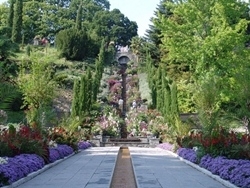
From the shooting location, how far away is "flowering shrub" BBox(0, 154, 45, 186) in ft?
31.5

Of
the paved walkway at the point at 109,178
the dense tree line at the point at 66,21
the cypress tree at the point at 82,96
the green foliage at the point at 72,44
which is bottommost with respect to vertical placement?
the paved walkway at the point at 109,178

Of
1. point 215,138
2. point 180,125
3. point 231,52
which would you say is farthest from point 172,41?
point 215,138

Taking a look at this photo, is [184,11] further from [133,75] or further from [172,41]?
[133,75]

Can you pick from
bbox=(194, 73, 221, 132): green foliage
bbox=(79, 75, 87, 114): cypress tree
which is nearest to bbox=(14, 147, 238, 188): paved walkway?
bbox=(194, 73, 221, 132): green foliage

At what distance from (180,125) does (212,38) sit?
7215 mm

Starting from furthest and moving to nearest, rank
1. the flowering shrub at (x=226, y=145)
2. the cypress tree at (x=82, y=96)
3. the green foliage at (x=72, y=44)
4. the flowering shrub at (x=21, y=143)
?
the green foliage at (x=72, y=44) → the cypress tree at (x=82, y=96) → the flowering shrub at (x=21, y=143) → the flowering shrub at (x=226, y=145)

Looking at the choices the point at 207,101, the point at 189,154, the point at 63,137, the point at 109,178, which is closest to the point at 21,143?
the point at 109,178

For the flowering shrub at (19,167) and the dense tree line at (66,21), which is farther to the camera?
the dense tree line at (66,21)

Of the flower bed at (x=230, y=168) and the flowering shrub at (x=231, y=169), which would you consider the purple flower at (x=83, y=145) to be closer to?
the flower bed at (x=230, y=168)

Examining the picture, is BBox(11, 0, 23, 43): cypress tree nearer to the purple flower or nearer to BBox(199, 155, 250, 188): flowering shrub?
the purple flower

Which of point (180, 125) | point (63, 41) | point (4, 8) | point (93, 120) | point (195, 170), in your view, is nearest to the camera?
point (195, 170)

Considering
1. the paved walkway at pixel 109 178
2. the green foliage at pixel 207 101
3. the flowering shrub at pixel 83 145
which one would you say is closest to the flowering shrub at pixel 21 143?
the paved walkway at pixel 109 178

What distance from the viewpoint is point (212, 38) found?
26.9 metres

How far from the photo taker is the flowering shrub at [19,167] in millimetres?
9602
